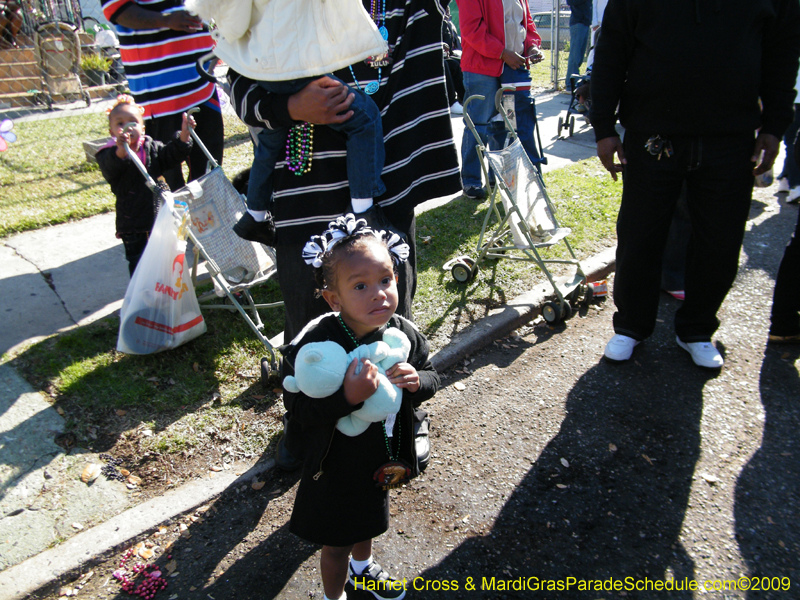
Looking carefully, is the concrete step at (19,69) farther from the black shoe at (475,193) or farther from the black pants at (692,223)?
the black pants at (692,223)

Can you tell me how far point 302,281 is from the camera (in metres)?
2.37

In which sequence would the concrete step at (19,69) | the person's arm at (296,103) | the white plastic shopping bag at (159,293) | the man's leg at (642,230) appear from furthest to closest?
1. the concrete step at (19,69)
2. the white plastic shopping bag at (159,293)
3. the man's leg at (642,230)
4. the person's arm at (296,103)

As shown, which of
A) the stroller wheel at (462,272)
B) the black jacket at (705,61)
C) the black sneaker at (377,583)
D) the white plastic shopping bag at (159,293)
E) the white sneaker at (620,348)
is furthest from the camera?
the stroller wheel at (462,272)

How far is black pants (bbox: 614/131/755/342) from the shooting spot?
3191 millimetres

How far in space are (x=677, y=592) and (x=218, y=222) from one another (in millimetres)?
3163

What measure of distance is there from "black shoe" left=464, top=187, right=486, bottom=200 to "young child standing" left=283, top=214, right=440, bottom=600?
423cm

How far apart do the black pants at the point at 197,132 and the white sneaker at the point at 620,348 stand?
3.12 metres

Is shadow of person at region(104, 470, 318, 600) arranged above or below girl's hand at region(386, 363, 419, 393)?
below

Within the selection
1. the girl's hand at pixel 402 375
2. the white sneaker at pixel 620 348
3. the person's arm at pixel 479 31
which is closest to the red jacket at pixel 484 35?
the person's arm at pixel 479 31

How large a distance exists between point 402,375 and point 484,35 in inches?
187

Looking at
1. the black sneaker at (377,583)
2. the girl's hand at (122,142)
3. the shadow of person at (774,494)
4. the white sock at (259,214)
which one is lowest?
the shadow of person at (774,494)

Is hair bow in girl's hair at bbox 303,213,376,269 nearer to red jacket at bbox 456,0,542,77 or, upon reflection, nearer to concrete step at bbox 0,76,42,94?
red jacket at bbox 456,0,542,77

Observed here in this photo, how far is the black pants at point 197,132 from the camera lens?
4.22 metres

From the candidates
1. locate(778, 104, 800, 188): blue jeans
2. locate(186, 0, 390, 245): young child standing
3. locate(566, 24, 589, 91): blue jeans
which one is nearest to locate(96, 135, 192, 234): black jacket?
locate(186, 0, 390, 245): young child standing
